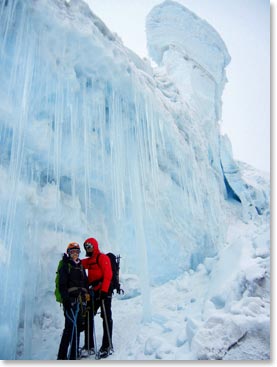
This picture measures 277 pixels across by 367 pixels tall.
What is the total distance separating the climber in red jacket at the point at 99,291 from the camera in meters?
3.12

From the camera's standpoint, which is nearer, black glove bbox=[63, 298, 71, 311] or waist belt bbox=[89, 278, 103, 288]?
black glove bbox=[63, 298, 71, 311]

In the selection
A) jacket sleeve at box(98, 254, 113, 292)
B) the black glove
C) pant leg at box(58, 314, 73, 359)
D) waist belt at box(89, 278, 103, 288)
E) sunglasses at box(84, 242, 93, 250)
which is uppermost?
sunglasses at box(84, 242, 93, 250)

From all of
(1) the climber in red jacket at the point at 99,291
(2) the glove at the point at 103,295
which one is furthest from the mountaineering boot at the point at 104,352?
(2) the glove at the point at 103,295

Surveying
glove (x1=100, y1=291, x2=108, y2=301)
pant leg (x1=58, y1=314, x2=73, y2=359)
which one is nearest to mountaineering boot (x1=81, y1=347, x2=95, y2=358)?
pant leg (x1=58, y1=314, x2=73, y2=359)

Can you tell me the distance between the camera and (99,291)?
3.24 meters

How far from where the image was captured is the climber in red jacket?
10.3 ft

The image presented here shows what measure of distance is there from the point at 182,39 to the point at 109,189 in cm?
1012

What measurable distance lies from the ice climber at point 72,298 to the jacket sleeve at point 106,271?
19 cm

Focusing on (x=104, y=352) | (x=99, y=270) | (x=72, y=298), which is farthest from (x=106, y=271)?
(x=104, y=352)

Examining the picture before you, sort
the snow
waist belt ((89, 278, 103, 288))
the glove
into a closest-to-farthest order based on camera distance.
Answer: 1. the glove
2. waist belt ((89, 278, 103, 288))
3. the snow

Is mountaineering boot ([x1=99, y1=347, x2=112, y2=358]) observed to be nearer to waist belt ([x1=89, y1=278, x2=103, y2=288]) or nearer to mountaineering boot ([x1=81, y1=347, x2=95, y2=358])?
mountaineering boot ([x1=81, y1=347, x2=95, y2=358])

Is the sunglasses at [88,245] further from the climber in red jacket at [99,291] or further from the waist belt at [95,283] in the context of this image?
the waist belt at [95,283]

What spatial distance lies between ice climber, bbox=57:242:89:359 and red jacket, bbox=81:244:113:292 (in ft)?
0.67

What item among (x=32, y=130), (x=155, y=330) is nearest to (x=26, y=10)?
(x=32, y=130)
